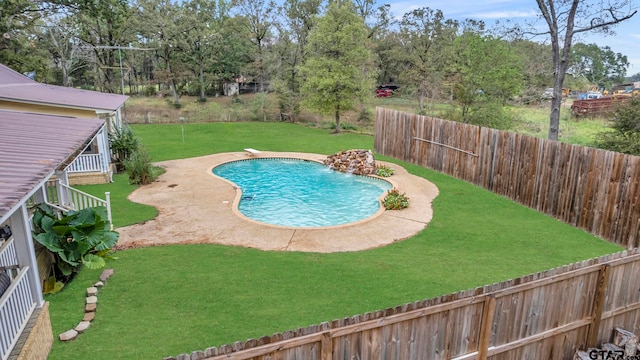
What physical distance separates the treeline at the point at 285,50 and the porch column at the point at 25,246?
17.0 meters

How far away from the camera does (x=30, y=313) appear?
17.7 ft

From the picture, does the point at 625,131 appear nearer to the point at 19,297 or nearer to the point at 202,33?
the point at 19,297

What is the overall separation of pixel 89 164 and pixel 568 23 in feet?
57.3

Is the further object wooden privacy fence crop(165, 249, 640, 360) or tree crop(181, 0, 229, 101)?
tree crop(181, 0, 229, 101)

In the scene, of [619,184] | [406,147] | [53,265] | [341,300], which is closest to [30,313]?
[53,265]

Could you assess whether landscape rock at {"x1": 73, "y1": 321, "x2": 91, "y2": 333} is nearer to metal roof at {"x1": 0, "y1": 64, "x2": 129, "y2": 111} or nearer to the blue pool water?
the blue pool water

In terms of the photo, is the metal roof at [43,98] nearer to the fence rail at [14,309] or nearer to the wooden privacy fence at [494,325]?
the fence rail at [14,309]

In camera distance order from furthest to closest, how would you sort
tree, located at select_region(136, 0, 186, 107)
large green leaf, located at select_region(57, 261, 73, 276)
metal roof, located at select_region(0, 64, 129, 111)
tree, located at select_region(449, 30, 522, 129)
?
tree, located at select_region(136, 0, 186, 107) < tree, located at select_region(449, 30, 522, 129) < metal roof, located at select_region(0, 64, 129, 111) < large green leaf, located at select_region(57, 261, 73, 276)

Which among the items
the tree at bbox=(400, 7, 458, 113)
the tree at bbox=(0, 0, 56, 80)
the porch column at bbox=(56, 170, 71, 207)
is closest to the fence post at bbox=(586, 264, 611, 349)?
the porch column at bbox=(56, 170, 71, 207)

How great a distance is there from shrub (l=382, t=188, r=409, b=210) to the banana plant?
283 inches

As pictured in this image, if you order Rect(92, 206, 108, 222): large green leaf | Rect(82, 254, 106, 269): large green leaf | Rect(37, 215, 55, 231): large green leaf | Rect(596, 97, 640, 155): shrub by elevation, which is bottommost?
Rect(82, 254, 106, 269): large green leaf

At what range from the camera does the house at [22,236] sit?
14.3 feet

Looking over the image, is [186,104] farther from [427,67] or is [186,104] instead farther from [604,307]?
[604,307]

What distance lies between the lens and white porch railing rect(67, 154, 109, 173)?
14008 mm
